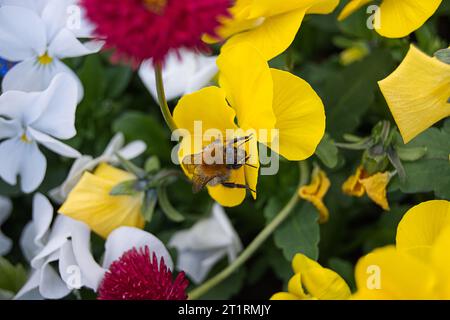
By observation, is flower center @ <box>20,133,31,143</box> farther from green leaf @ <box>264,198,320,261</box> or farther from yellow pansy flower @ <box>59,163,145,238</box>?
green leaf @ <box>264,198,320,261</box>

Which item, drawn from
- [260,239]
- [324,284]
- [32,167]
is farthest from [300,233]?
[32,167]

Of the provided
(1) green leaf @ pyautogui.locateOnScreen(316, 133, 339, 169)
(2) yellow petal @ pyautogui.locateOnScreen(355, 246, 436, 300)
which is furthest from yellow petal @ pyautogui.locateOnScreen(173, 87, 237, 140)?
(2) yellow petal @ pyautogui.locateOnScreen(355, 246, 436, 300)

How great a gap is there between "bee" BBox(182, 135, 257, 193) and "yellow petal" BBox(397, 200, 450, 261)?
6.8 inches

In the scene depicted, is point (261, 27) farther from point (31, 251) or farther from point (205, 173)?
point (31, 251)

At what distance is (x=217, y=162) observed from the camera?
2.38 feet

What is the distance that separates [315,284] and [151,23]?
0.34 m

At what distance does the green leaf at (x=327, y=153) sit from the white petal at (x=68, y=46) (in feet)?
0.96

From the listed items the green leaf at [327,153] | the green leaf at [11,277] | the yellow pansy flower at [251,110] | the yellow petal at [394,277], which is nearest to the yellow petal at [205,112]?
the yellow pansy flower at [251,110]

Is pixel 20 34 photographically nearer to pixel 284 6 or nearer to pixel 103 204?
pixel 103 204

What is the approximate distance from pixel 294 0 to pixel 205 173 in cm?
21

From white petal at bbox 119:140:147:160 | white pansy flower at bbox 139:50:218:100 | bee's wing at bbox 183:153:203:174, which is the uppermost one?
white pansy flower at bbox 139:50:218:100

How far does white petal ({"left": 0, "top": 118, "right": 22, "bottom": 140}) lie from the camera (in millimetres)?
876

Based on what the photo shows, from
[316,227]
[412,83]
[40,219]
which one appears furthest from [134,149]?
[412,83]

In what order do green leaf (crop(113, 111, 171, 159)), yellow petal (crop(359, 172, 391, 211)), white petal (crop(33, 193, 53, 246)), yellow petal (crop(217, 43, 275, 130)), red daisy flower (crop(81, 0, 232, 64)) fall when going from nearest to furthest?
red daisy flower (crop(81, 0, 232, 64)) < yellow petal (crop(217, 43, 275, 130)) < yellow petal (crop(359, 172, 391, 211)) < white petal (crop(33, 193, 53, 246)) < green leaf (crop(113, 111, 171, 159))
